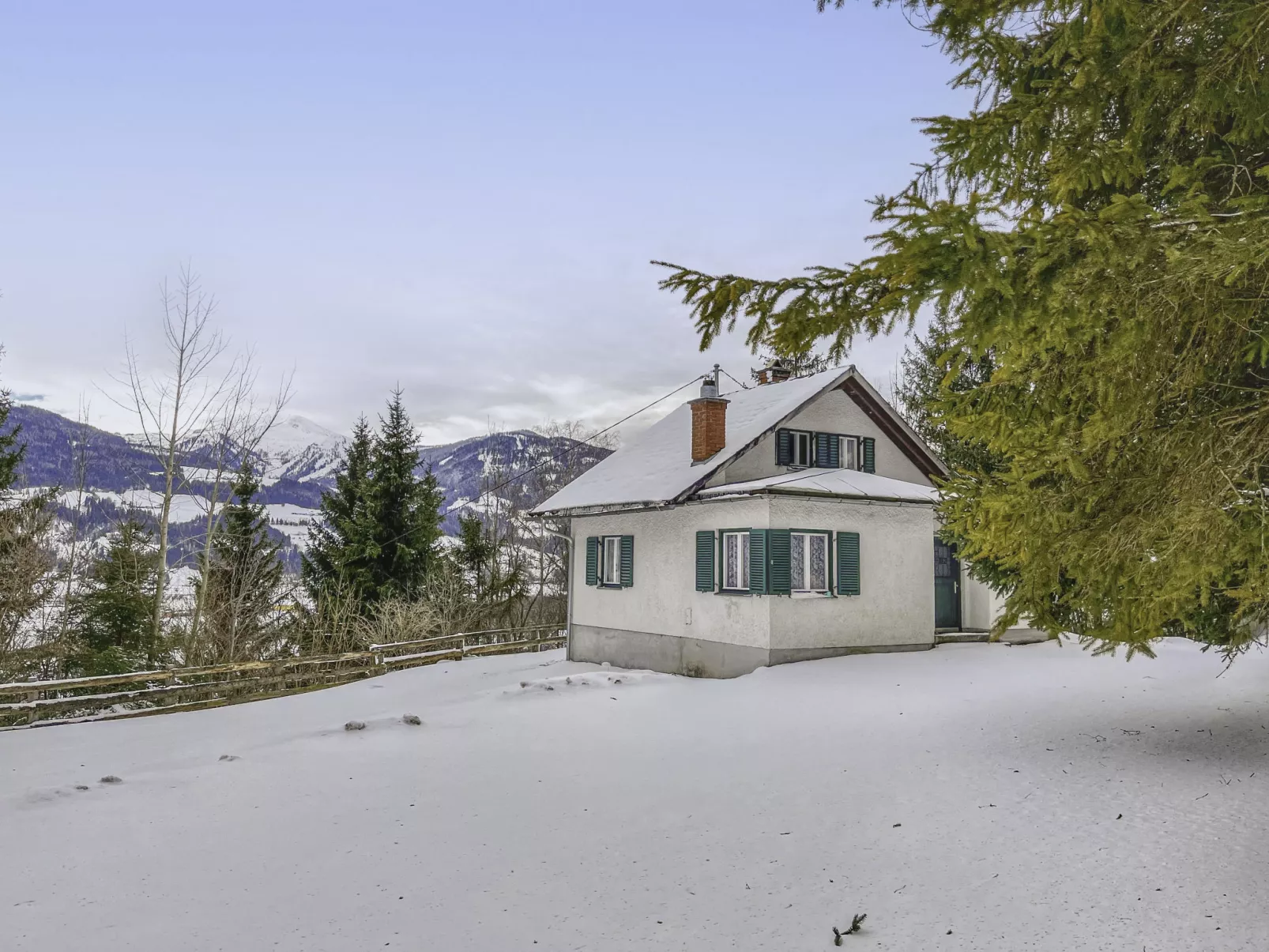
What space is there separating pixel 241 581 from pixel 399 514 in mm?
4829

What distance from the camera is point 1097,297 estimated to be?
4.03 m

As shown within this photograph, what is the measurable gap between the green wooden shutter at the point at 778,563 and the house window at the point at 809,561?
0.95ft

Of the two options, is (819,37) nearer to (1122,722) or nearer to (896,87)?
(896,87)

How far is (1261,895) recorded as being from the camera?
450 cm

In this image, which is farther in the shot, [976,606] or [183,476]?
[183,476]

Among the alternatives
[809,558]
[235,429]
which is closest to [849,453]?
[809,558]

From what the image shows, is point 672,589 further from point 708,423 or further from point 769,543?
point 708,423

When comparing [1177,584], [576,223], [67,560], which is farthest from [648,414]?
[1177,584]

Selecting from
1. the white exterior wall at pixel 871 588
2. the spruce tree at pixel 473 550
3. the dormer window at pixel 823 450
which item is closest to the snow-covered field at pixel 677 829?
the white exterior wall at pixel 871 588

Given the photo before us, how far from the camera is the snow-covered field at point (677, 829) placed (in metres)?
4.63

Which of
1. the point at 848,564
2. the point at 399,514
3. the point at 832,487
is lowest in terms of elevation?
the point at 848,564

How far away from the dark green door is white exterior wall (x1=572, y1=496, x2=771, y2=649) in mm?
5753

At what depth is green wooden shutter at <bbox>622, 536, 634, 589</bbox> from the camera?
16984 mm

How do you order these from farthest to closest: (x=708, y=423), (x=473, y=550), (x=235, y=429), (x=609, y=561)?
(x=473, y=550) < (x=235, y=429) < (x=609, y=561) < (x=708, y=423)
